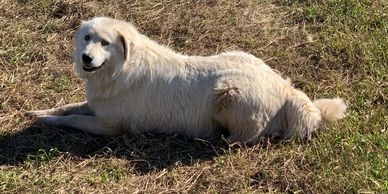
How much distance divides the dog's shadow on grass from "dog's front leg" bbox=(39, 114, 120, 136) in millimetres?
63

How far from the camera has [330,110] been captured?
595cm

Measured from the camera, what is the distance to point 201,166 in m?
5.57

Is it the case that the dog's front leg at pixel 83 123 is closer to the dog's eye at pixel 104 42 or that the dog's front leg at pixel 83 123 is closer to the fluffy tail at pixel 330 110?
the dog's eye at pixel 104 42

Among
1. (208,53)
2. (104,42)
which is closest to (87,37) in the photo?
(104,42)

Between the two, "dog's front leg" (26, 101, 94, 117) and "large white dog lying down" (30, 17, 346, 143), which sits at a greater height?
"large white dog lying down" (30, 17, 346, 143)

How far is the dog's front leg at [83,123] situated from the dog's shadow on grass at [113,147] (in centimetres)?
6

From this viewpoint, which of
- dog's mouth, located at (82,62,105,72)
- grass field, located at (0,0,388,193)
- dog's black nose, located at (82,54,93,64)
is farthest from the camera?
dog's mouth, located at (82,62,105,72)

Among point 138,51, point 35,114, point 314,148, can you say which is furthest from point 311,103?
point 35,114

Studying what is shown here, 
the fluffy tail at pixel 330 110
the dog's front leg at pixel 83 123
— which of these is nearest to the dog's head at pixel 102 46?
the dog's front leg at pixel 83 123

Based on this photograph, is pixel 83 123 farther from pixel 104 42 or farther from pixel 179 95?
pixel 179 95

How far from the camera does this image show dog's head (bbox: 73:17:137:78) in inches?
221

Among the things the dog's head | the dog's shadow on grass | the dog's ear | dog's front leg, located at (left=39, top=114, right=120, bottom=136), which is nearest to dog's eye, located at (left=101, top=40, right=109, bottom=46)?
the dog's head

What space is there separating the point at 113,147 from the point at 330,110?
2.33 meters

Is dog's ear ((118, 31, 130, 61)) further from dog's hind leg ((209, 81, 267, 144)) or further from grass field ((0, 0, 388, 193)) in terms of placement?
dog's hind leg ((209, 81, 267, 144))
